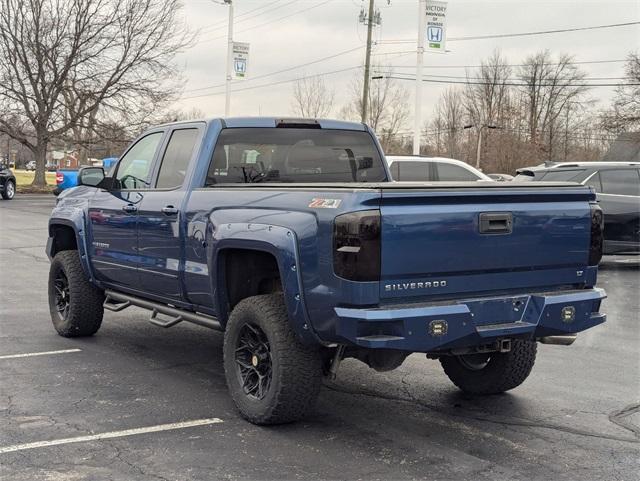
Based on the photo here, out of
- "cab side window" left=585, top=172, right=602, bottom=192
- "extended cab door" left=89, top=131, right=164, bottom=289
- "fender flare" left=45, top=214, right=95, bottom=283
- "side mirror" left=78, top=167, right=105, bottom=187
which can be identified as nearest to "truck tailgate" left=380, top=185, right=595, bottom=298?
"extended cab door" left=89, top=131, right=164, bottom=289

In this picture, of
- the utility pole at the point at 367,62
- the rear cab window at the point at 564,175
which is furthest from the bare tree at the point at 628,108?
the rear cab window at the point at 564,175

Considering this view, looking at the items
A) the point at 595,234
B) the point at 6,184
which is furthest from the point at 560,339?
the point at 6,184

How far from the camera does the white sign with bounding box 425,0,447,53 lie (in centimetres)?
2300

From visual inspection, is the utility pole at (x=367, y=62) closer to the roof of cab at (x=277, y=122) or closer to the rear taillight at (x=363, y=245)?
the roof of cab at (x=277, y=122)

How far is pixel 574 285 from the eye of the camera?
15.4 feet

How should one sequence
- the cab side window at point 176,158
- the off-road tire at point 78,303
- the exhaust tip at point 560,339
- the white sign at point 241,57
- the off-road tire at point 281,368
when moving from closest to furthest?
the off-road tire at point 281,368 < the exhaust tip at point 560,339 < the cab side window at point 176,158 < the off-road tire at point 78,303 < the white sign at point 241,57

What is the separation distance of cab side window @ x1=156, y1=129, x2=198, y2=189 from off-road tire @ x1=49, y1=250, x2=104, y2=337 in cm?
161

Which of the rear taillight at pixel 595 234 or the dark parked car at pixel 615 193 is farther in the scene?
the dark parked car at pixel 615 193

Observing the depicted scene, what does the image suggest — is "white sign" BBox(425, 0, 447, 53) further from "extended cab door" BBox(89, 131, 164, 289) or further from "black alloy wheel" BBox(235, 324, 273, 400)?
"black alloy wheel" BBox(235, 324, 273, 400)

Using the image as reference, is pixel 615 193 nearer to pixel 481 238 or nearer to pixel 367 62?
pixel 481 238

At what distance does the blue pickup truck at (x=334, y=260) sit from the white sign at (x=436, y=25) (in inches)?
710

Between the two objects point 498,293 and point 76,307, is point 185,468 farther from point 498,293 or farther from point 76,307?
point 76,307

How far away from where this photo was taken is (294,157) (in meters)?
5.90

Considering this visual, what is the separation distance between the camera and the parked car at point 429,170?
1457 centimetres
